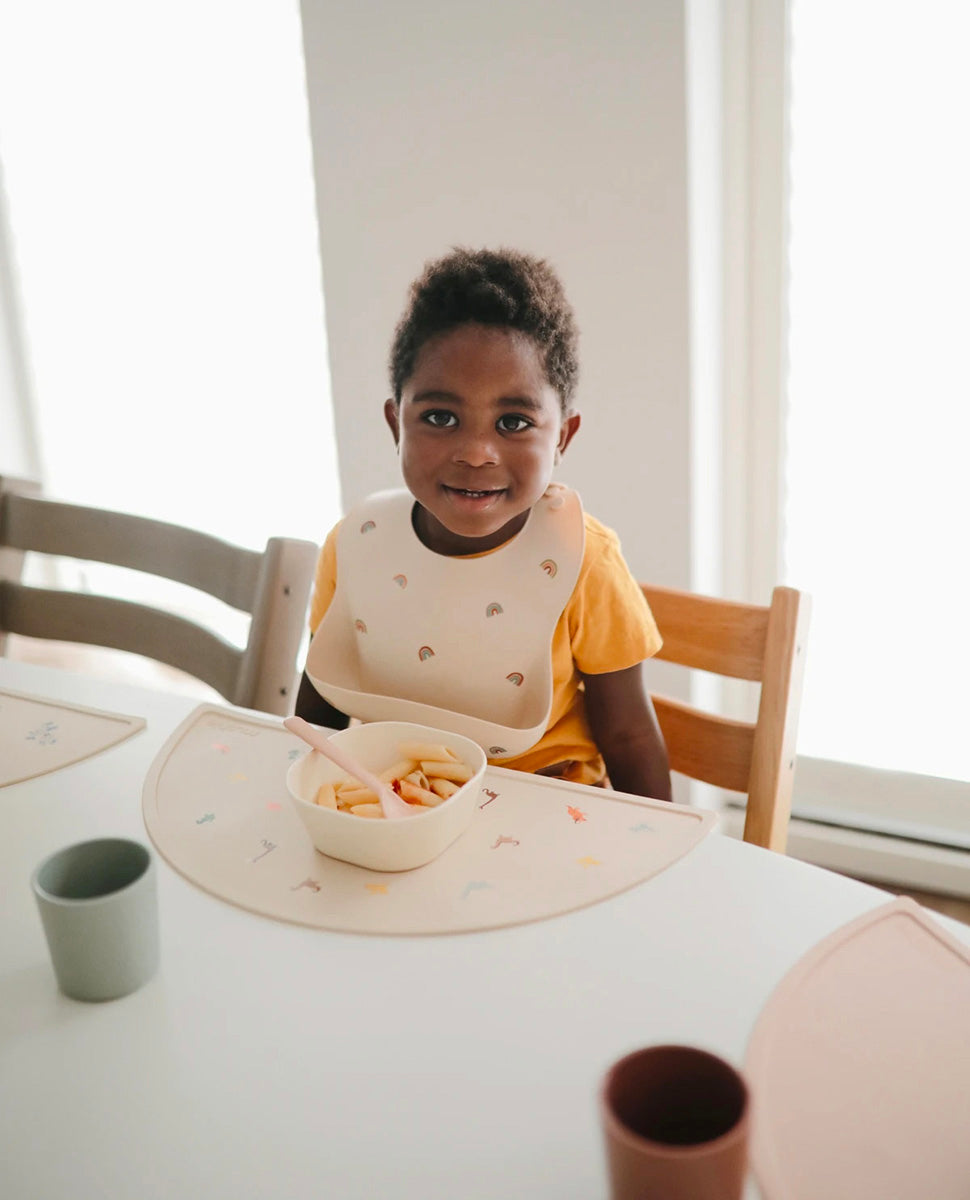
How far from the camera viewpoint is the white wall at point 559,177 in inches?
67.1

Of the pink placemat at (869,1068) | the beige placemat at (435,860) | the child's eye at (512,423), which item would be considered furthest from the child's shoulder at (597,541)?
the pink placemat at (869,1068)

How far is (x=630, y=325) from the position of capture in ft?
5.90

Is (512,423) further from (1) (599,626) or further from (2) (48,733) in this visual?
(2) (48,733)

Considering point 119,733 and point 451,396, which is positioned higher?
point 451,396

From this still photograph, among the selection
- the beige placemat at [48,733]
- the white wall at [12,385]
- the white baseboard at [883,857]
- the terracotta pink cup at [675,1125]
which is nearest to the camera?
the terracotta pink cup at [675,1125]

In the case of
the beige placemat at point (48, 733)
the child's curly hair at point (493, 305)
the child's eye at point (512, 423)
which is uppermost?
the child's curly hair at point (493, 305)

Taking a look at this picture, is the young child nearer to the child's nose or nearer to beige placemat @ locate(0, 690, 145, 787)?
the child's nose

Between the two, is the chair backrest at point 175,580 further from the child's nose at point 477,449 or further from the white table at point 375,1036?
the white table at point 375,1036

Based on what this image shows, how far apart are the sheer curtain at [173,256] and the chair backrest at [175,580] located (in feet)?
4.28

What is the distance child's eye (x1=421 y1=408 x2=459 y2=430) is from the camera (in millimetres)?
996

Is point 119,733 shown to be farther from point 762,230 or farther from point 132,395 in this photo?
point 132,395

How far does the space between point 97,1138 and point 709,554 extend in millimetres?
1561

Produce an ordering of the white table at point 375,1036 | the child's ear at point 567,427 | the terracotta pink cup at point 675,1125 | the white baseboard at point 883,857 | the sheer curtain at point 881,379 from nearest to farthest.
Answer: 1. the terracotta pink cup at point 675,1125
2. the white table at point 375,1036
3. the child's ear at point 567,427
4. the sheer curtain at point 881,379
5. the white baseboard at point 883,857

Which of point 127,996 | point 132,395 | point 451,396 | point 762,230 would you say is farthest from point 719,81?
point 132,395
